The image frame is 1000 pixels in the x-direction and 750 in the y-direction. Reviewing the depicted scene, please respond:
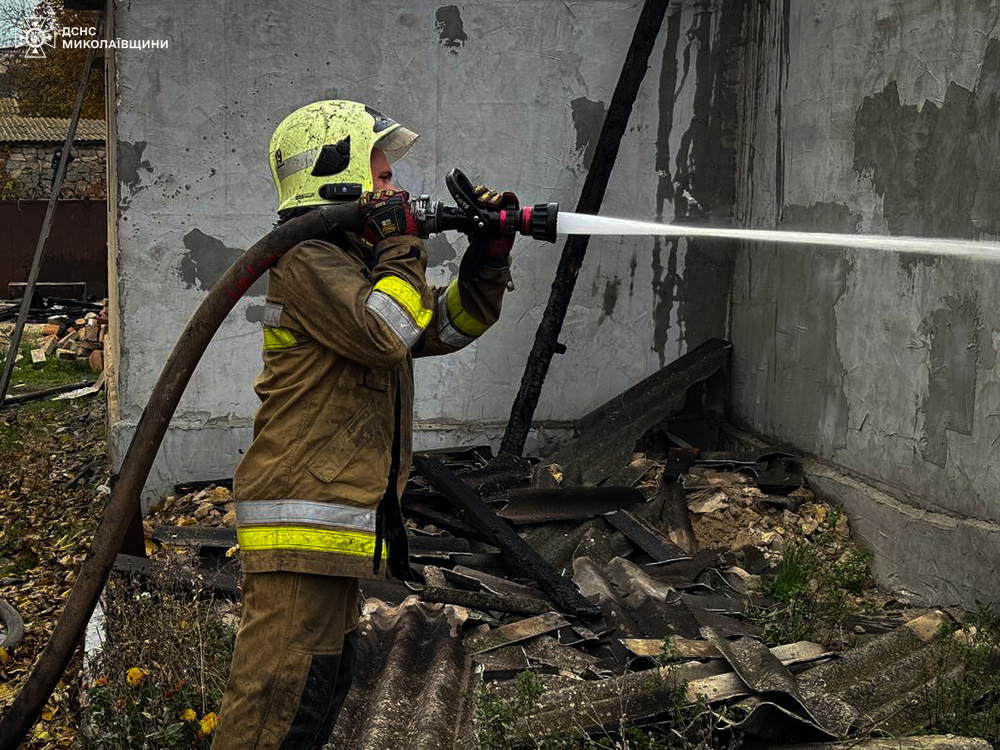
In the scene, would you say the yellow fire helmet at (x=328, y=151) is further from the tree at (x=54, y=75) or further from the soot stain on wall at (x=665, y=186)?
the tree at (x=54, y=75)

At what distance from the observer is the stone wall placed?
30.5 meters

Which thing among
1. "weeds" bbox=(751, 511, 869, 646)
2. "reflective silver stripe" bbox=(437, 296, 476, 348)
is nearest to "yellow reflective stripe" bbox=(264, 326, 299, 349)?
"reflective silver stripe" bbox=(437, 296, 476, 348)

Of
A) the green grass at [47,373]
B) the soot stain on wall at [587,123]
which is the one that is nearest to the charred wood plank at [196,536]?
the soot stain on wall at [587,123]

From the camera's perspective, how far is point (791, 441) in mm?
6371

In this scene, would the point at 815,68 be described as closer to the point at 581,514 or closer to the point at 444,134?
the point at 444,134

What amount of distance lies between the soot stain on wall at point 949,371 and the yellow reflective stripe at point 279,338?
3.04 metres

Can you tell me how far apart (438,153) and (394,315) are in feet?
14.3

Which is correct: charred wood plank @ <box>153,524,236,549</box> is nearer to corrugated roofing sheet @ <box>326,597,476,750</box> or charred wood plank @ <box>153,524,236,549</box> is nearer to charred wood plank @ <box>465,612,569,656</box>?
corrugated roofing sheet @ <box>326,597,476,750</box>

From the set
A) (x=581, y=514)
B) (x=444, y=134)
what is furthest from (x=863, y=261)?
(x=444, y=134)

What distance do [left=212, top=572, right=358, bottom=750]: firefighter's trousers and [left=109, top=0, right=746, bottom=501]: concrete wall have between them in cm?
431

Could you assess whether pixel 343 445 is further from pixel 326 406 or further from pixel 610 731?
pixel 610 731

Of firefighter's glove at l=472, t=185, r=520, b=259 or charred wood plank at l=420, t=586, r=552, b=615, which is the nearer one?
firefighter's glove at l=472, t=185, r=520, b=259

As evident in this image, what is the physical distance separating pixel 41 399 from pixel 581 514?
8189 millimetres

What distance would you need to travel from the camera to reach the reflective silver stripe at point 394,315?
2920mm
